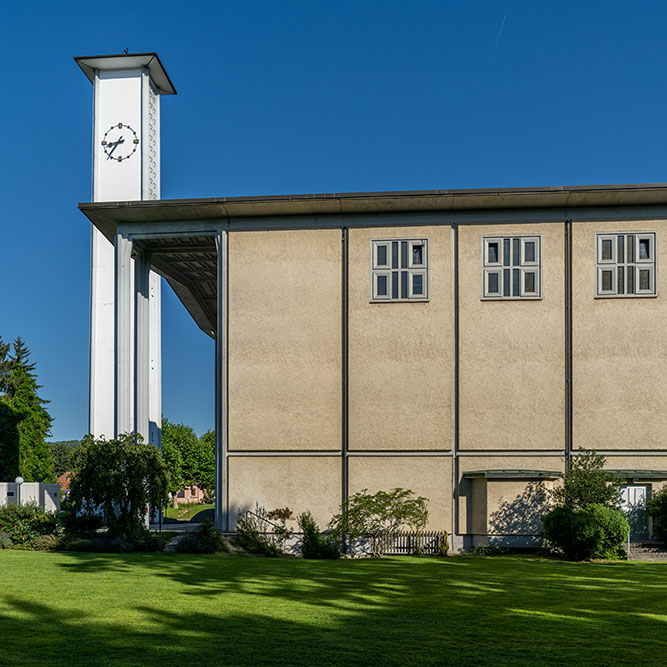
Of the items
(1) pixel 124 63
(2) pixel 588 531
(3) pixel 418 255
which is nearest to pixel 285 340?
(3) pixel 418 255

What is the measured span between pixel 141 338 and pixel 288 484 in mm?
9312

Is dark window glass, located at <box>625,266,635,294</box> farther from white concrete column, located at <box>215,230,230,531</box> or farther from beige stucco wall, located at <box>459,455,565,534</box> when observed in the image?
white concrete column, located at <box>215,230,230,531</box>

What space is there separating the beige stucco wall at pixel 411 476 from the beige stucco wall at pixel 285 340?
1.32 meters

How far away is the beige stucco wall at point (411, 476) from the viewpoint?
81.2 feet

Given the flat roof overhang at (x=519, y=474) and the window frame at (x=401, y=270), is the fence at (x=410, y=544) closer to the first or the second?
the flat roof overhang at (x=519, y=474)

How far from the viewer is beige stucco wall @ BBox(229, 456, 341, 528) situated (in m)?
25.2

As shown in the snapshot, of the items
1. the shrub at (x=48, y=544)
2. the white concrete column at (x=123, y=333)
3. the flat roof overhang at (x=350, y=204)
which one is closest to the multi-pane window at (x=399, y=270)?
the flat roof overhang at (x=350, y=204)

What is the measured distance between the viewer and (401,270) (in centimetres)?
2600

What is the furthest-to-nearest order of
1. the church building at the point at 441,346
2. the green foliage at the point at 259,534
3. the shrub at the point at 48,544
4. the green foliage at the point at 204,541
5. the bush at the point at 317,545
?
the church building at the point at 441,346, the green foliage at the point at 259,534, the shrub at the point at 48,544, the green foliage at the point at 204,541, the bush at the point at 317,545

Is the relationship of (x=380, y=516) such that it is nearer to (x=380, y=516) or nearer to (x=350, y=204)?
(x=380, y=516)

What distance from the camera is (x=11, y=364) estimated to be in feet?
195

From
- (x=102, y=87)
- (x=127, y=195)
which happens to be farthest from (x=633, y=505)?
(x=102, y=87)

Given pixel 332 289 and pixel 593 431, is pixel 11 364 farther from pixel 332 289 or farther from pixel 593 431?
pixel 593 431

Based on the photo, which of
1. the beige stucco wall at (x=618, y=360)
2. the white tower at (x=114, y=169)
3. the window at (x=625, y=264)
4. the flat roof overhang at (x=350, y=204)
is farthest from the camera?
the white tower at (x=114, y=169)
